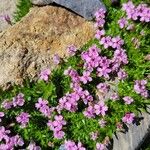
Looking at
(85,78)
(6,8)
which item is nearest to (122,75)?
(85,78)

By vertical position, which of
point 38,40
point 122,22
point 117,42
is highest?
point 38,40

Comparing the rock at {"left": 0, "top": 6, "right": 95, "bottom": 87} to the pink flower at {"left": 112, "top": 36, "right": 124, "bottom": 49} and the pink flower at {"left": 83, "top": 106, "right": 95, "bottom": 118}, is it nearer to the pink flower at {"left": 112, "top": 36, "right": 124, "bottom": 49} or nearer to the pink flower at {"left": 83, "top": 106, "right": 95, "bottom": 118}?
the pink flower at {"left": 112, "top": 36, "right": 124, "bottom": 49}

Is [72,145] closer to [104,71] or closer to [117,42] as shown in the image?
[104,71]

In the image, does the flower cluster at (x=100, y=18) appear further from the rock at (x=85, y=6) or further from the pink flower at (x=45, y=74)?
the pink flower at (x=45, y=74)

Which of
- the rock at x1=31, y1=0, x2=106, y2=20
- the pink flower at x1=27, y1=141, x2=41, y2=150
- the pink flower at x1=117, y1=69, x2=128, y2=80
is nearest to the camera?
the pink flower at x1=27, y1=141, x2=41, y2=150

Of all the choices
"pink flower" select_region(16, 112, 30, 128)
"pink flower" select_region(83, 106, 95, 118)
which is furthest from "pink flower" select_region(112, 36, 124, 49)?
"pink flower" select_region(16, 112, 30, 128)
